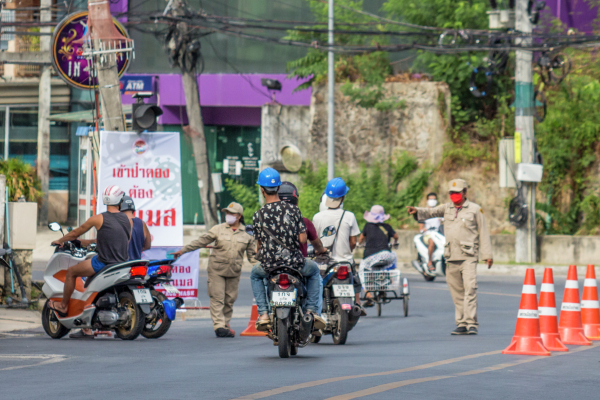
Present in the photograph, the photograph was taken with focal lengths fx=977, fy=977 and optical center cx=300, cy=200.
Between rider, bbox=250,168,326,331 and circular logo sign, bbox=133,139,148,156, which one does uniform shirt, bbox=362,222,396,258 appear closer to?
circular logo sign, bbox=133,139,148,156

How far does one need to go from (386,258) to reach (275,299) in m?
5.89

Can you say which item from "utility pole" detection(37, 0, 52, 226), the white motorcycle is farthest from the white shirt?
"utility pole" detection(37, 0, 52, 226)

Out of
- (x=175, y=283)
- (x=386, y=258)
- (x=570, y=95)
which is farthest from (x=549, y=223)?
(x=175, y=283)

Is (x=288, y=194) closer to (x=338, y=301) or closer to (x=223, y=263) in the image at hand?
(x=338, y=301)

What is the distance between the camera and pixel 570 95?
92.7 ft

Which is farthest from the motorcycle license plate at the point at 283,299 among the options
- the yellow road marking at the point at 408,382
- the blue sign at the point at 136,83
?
the blue sign at the point at 136,83

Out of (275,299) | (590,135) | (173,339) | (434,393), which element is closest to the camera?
(434,393)

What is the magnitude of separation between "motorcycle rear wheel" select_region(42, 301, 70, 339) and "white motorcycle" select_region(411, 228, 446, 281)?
9911 mm

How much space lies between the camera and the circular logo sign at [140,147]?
1386 cm

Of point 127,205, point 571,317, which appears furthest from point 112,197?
point 571,317

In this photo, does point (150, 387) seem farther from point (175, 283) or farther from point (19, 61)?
point (19, 61)

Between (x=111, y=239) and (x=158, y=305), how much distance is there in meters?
0.99

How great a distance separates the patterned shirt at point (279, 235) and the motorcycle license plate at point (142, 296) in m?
2.47

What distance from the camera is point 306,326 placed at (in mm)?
9398
